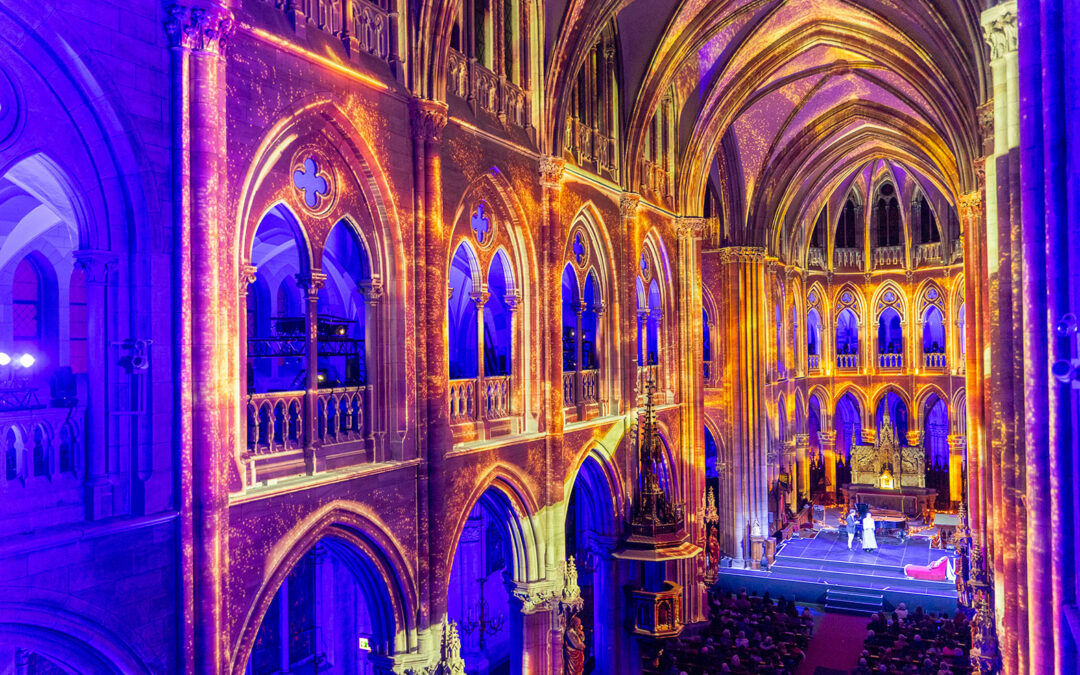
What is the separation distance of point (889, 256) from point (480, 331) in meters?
28.5

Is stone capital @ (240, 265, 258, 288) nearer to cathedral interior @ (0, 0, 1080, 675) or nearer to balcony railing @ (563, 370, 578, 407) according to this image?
cathedral interior @ (0, 0, 1080, 675)

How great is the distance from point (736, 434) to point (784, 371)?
6.28 meters

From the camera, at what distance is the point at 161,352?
802cm

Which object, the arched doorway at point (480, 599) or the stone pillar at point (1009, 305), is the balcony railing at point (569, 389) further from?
the stone pillar at point (1009, 305)

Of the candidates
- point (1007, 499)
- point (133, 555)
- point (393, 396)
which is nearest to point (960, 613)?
point (1007, 499)

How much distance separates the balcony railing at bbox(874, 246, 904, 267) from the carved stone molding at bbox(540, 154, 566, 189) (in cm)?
2599

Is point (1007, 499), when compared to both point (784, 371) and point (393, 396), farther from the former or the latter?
point (784, 371)

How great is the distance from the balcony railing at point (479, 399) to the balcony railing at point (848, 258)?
27124 mm

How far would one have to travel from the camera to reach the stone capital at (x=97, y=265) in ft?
25.3

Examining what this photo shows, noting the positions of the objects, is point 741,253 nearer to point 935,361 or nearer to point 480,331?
point 935,361

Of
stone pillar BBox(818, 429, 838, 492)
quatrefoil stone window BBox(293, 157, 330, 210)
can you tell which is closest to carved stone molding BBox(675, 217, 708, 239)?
quatrefoil stone window BBox(293, 157, 330, 210)

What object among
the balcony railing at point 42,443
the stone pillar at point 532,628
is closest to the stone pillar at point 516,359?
the stone pillar at point 532,628

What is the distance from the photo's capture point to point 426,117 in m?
11.7

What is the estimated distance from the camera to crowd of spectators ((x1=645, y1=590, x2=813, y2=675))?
1741cm
